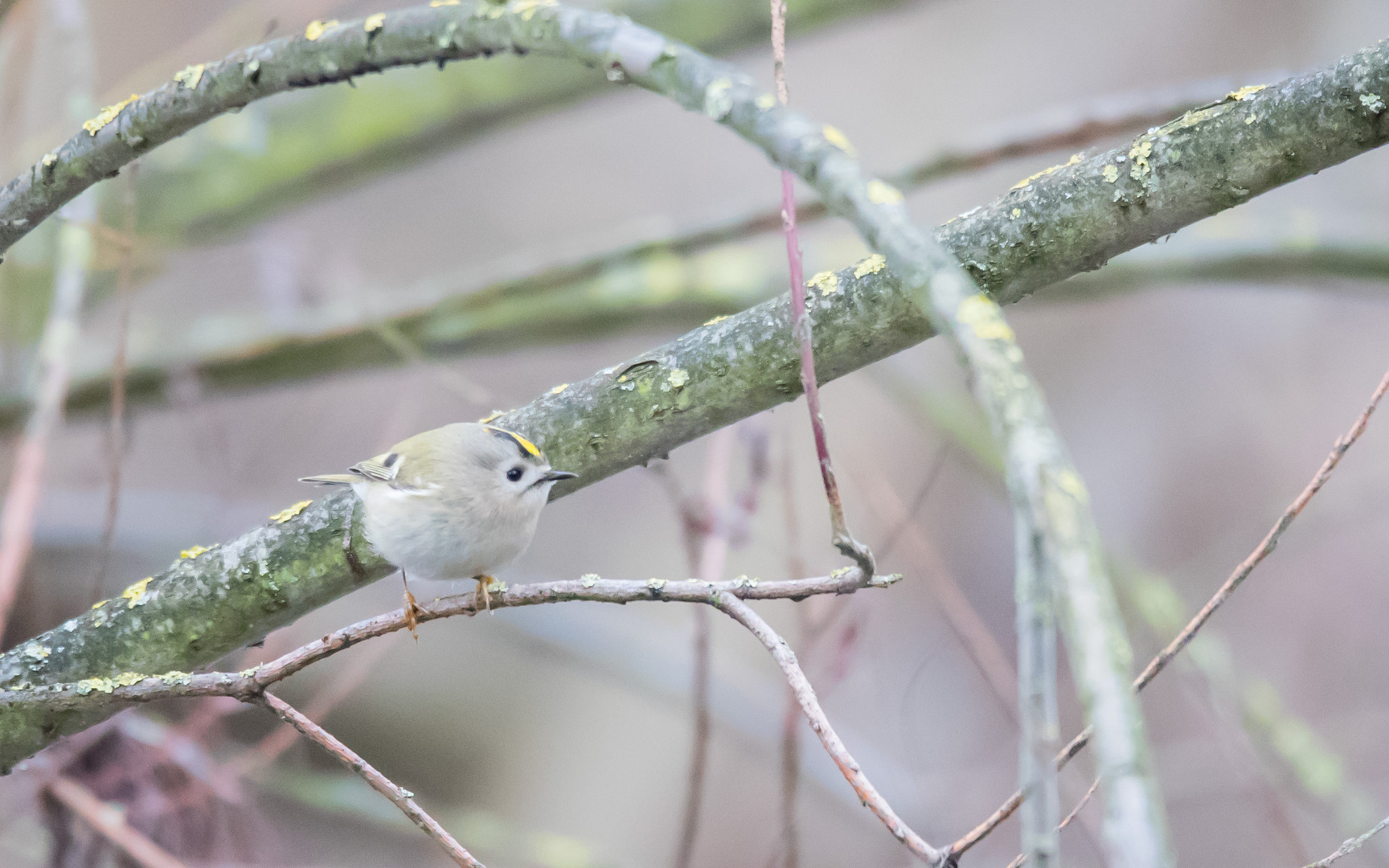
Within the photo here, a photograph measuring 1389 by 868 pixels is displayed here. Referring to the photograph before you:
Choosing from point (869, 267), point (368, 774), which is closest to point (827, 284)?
point (869, 267)

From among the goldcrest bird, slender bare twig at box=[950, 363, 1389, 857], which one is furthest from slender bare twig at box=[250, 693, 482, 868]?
slender bare twig at box=[950, 363, 1389, 857]

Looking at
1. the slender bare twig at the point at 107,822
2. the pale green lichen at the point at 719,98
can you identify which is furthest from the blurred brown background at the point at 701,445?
the pale green lichen at the point at 719,98

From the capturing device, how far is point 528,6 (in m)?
0.51

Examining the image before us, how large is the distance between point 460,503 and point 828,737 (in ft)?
1.33

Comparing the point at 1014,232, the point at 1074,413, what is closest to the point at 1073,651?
the point at 1014,232

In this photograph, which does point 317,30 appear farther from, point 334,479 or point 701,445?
point 701,445

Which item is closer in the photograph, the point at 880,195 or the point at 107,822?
the point at 880,195

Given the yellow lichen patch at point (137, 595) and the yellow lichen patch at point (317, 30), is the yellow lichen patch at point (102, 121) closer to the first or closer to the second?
the yellow lichen patch at point (317, 30)

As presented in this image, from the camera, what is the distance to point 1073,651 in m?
0.24

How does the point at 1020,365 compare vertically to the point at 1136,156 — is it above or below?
below

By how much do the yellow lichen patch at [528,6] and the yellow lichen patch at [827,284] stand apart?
0.85 feet

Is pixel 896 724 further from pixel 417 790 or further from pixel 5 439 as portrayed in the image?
pixel 5 439

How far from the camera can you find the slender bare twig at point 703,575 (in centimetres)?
86

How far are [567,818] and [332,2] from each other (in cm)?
208
